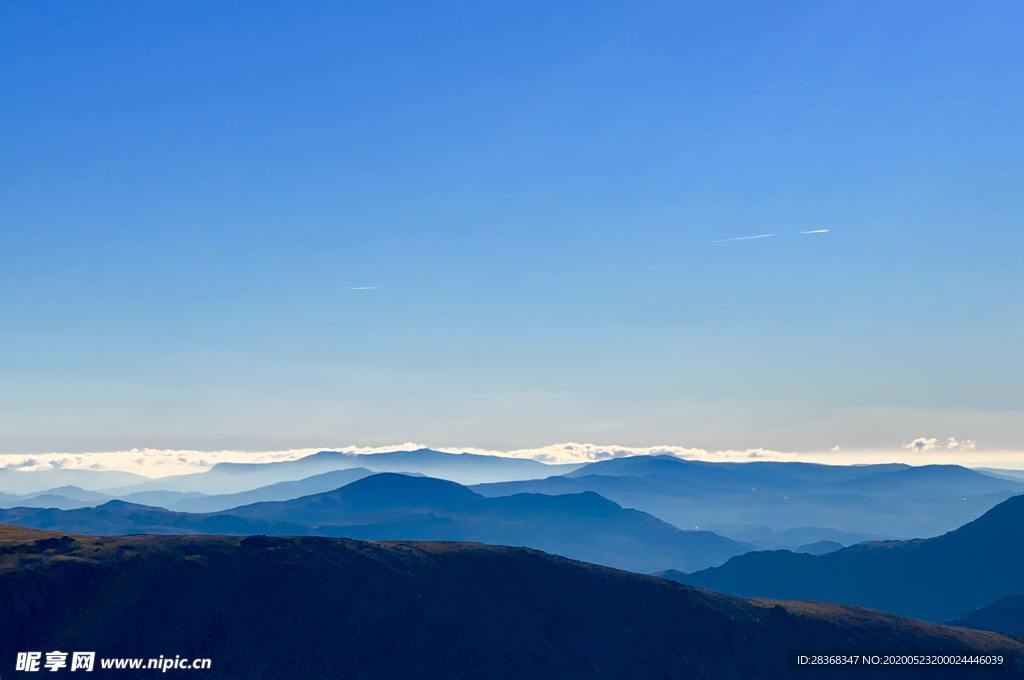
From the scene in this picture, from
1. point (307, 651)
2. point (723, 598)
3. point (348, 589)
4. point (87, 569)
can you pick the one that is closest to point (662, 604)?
point (723, 598)

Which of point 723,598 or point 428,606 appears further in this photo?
point 723,598

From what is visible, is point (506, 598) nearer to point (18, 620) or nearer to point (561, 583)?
point (561, 583)

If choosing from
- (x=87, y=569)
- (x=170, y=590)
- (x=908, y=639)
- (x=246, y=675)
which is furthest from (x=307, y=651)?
(x=908, y=639)

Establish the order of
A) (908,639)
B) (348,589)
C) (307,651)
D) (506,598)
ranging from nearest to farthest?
(307,651)
(348,589)
(506,598)
(908,639)

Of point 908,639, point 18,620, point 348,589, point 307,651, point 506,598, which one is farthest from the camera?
point 908,639

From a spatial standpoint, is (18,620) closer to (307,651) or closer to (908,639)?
(307,651)

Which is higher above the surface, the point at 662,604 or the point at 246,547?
the point at 246,547
